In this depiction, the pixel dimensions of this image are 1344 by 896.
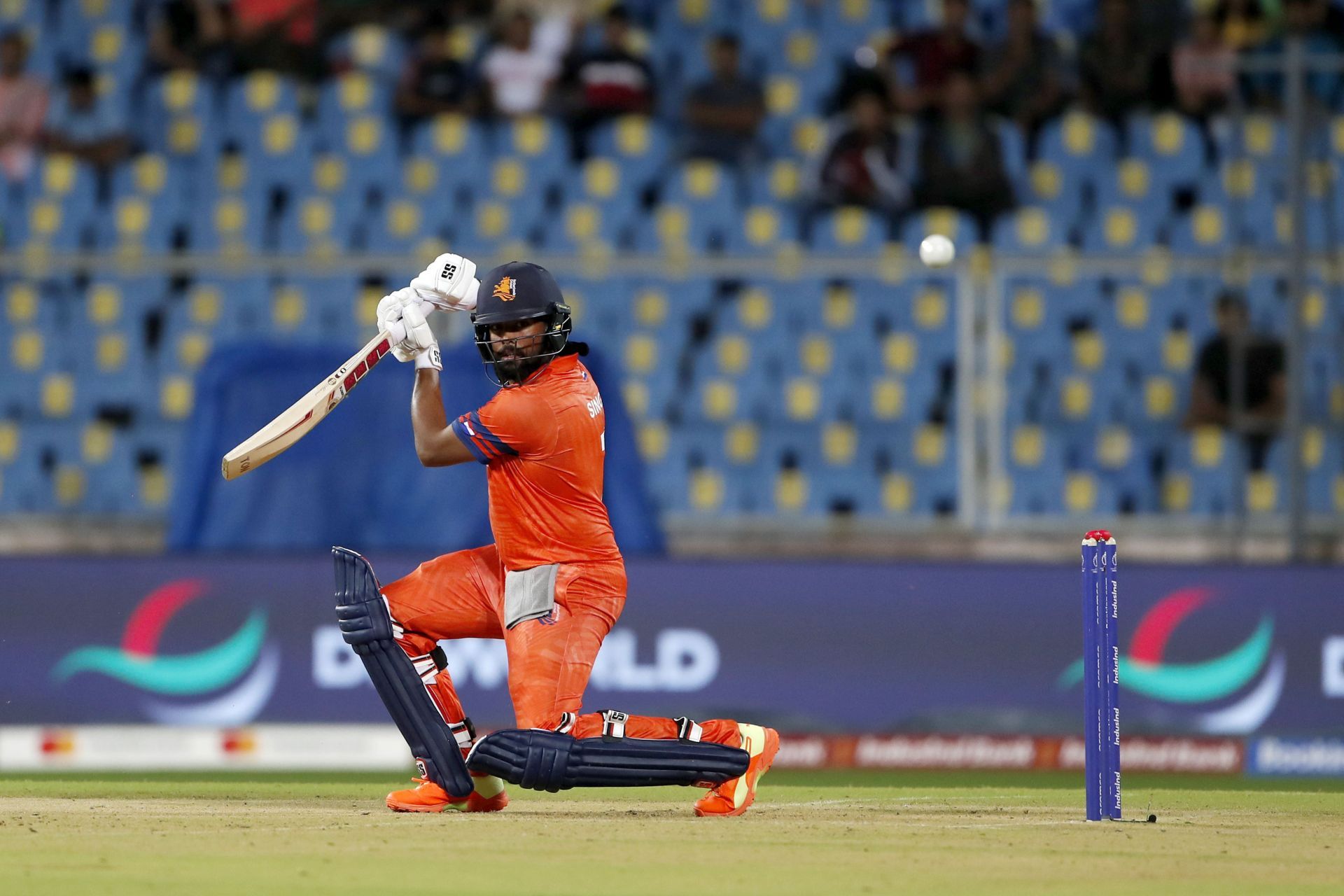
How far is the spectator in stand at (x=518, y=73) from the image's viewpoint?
49.9ft

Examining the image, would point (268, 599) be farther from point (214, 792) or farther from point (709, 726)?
point (709, 726)

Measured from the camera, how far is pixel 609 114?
15.0 m

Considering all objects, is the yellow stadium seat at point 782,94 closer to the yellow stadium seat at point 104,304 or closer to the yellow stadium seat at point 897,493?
the yellow stadium seat at point 897,493

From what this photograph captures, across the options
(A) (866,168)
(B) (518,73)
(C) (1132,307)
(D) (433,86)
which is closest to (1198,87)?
(A) (866,168)

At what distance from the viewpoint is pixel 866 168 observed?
14359mm

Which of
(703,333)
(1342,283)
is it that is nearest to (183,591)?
(703,333)

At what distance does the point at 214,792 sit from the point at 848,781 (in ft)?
11.3

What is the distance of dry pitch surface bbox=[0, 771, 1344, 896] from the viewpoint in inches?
230

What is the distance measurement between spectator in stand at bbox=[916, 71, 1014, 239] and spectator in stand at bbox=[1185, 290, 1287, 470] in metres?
2.35

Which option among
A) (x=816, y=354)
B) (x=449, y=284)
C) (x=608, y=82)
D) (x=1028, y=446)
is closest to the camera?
(x=449, y=284)

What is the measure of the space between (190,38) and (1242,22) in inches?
315

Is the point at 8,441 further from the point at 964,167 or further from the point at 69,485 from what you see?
the point at 964,167

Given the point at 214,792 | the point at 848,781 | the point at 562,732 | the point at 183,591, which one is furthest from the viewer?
the point at 183,591

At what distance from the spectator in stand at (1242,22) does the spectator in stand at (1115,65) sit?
80 centimetres
